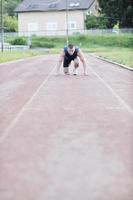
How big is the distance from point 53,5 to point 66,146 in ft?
289

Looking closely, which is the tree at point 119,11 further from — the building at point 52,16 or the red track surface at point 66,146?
the red track surface at point 66,146

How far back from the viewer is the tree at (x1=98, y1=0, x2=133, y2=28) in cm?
7362

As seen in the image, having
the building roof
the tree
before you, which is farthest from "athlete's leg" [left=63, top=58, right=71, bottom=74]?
the building roof

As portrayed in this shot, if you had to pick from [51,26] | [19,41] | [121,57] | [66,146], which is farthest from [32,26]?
[66,146]

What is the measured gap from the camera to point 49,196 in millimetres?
5605

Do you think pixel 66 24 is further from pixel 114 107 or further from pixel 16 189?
pixel 16 189

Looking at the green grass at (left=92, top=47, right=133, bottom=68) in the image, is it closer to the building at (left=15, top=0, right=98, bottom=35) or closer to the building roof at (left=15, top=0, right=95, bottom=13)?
the building at (left=15, top=0, right=98, bottom=35)

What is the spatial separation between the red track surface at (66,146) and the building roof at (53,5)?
79484 mm

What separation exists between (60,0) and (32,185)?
93190 millimetres

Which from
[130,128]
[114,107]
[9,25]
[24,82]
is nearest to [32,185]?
[130,128]

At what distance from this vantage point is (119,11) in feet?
247

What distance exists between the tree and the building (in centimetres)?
1181

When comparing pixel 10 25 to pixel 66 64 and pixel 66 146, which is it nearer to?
pixel 66 64

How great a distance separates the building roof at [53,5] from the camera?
93562mm
